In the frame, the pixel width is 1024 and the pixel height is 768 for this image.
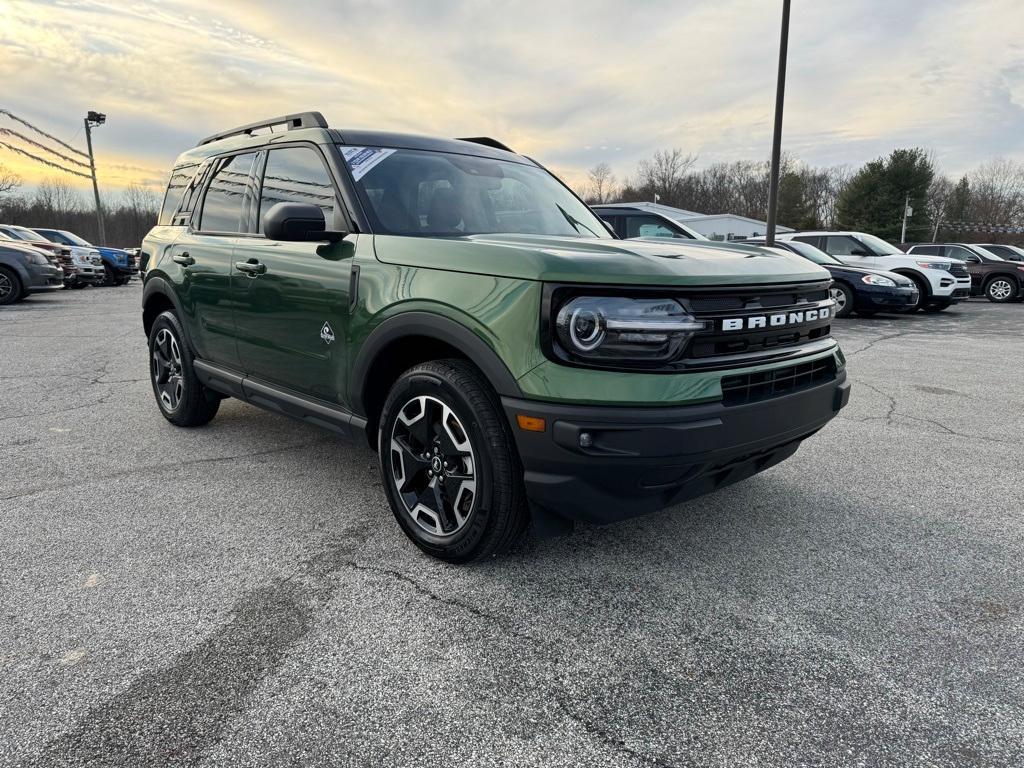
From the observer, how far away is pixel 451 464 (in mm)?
2686

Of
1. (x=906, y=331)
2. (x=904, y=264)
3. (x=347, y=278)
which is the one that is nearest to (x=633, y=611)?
(x=347, y=278)

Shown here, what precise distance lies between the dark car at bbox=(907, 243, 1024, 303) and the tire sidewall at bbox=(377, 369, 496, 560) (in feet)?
62.7

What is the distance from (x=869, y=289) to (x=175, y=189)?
12239 millimetres

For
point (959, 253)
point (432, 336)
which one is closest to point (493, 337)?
point (432, 336)

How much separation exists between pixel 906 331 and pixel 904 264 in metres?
3.93

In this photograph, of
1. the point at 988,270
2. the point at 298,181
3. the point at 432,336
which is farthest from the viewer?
the point at 988,270

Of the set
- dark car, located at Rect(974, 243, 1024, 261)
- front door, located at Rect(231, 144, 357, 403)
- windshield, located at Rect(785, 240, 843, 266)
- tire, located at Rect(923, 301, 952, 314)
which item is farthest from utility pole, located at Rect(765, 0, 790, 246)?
front door, located at Rect(231, 144, 357, 403)

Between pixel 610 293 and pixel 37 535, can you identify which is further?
pixel 37 535

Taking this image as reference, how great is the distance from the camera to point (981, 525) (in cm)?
323

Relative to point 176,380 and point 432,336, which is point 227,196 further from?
point 432,336

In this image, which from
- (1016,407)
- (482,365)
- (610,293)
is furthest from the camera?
(1016,407)

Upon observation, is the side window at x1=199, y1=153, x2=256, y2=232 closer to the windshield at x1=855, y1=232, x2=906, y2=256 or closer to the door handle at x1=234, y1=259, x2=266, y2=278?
the door handle at x1=234, y1=259, x2=266, y2=278

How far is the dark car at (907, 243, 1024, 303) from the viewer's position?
18.5 m

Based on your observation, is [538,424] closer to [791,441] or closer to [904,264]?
[791,441]
